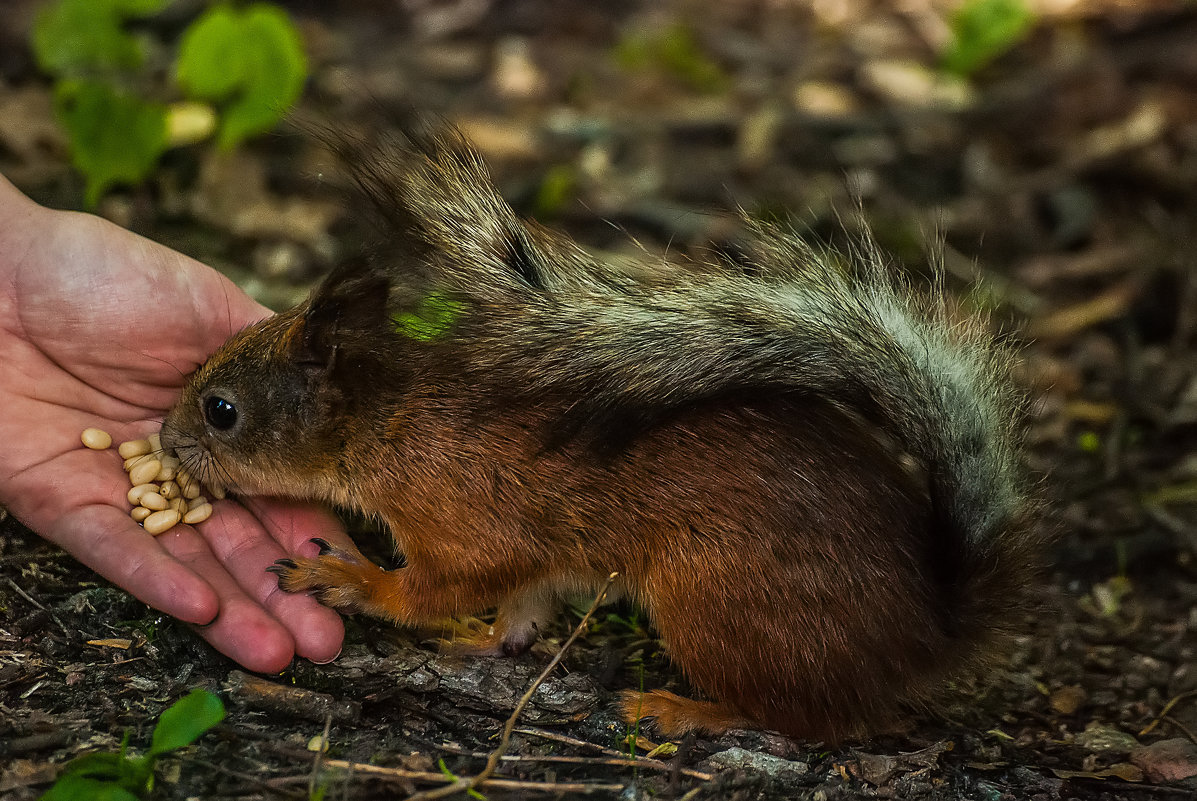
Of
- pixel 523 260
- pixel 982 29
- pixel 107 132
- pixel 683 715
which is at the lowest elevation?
pixel 683 715

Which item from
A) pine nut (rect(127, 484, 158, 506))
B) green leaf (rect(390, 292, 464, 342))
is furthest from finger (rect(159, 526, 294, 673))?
green leaf (rect(390, 292, 464, 342))

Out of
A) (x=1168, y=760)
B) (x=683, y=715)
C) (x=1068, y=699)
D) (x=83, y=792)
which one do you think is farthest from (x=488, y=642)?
Result: (x=1168, y=760)

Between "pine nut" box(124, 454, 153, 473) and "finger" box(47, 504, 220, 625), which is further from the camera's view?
"pine nut" box(124, 454, 153, 473)

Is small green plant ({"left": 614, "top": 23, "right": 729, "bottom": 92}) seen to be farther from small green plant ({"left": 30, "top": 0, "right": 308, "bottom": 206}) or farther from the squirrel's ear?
the squirrel's ear

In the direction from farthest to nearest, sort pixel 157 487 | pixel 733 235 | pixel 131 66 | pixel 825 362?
pixel 131 66 < pixel 733 235 < pixel 157 487 < pixel 825 362

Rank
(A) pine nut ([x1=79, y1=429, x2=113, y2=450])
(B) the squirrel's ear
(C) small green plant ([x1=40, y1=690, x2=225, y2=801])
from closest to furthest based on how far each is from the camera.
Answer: (C) small green plant ([x1=40, y1=690, x2=225, y2=801]) < (B) the squirrel's ear < (A) pine nut ([x1=79, y1=429, x2=113, y2=450])

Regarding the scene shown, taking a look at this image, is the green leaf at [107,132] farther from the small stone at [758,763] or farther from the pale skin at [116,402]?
the small stone at [758,763]

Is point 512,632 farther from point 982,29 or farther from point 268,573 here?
point 982,29
